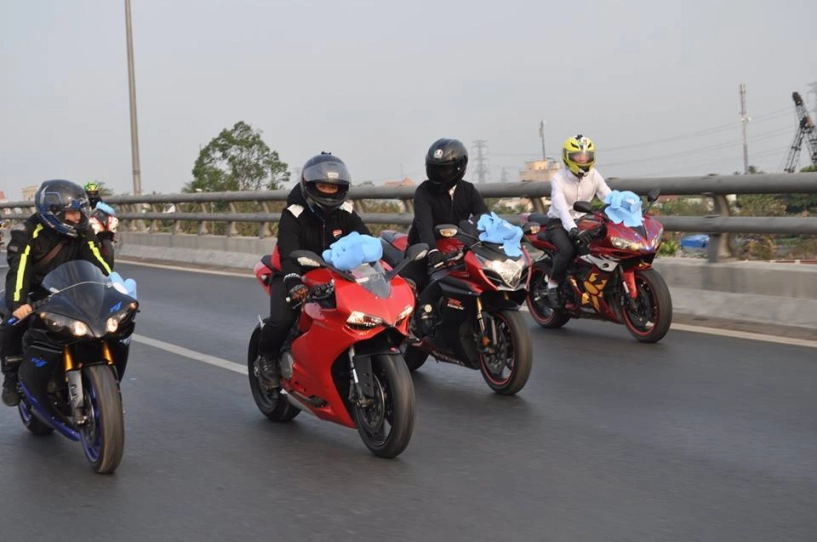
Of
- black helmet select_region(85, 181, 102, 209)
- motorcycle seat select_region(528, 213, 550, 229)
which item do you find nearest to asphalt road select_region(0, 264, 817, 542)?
motorcycle seat select_region(528, 213, 550, 229)

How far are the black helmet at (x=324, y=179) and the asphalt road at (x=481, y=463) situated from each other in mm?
1467

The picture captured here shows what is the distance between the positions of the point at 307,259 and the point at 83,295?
1249mm

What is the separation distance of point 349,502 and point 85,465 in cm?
184

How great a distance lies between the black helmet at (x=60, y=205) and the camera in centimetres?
671

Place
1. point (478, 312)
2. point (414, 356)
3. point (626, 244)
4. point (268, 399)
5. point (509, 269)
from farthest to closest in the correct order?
1. point (626, 244)
2. point (414, 356)
3. point (478, 312)
4. point (509, 269)
5. point (268, 399)

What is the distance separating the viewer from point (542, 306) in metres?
11.3

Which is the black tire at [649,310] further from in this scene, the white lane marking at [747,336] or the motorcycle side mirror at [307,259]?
the motorcycle side mirror at [307,259]

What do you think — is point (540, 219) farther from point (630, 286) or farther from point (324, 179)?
point (324, 179)

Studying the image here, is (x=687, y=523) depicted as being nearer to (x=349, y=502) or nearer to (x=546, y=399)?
(x=349, y=502)

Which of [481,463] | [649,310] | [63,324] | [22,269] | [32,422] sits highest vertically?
[22,269]

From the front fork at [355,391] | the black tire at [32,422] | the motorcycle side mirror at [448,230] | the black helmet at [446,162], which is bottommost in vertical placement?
the black tire at [32,422]

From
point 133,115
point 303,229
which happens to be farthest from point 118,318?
point 133,115

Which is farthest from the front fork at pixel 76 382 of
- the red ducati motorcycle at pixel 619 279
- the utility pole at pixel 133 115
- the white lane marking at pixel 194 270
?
the utility pole at pixel 133 115

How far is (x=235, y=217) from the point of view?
20.4 meters
